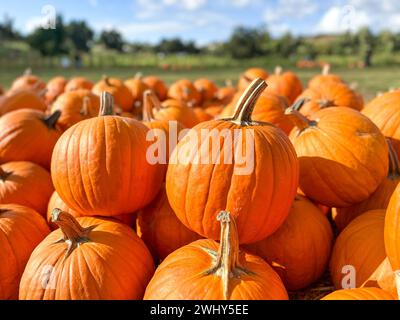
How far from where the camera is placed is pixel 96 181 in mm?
1802

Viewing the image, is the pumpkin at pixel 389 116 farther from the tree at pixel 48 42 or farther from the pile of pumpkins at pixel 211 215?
the tree at pixel 48 42

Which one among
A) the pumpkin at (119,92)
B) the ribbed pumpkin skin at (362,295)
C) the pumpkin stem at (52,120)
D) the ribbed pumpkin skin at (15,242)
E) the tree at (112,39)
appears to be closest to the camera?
the ribbed pumpkin skin at (362,295)

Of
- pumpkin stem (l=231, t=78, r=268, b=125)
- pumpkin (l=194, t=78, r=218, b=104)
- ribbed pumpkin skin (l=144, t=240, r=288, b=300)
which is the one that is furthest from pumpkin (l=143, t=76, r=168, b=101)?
ribbed pumpkin skin (l=144, t=240, r=288, b=300)

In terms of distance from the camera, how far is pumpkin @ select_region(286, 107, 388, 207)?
6.37ft

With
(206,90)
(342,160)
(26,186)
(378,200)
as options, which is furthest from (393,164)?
(206,90)

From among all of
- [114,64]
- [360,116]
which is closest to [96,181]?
[360,116]

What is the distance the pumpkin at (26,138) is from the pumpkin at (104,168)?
2.82 ft

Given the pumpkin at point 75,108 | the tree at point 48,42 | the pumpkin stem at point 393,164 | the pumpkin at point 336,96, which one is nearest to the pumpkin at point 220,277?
the pumpkin stem at point 393,164

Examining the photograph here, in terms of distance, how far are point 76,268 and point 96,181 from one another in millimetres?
409

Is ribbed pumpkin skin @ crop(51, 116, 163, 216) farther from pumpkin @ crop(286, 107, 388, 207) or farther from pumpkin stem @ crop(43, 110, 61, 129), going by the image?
pumpkin stem @ crop(43, 110, 61, 129)

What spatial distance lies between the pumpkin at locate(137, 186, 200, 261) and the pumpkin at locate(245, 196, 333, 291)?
1.07ft

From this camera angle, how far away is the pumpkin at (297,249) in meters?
1.86

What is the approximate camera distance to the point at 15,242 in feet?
6.00

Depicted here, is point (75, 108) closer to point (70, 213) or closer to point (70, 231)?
point (70, 213)
